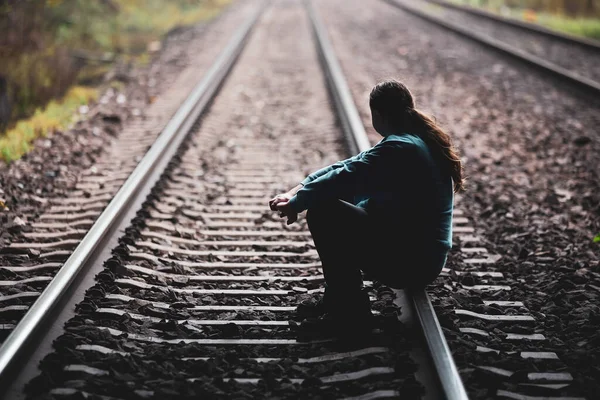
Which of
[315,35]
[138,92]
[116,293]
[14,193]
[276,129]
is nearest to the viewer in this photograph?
[116,293]

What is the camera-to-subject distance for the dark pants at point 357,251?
10.7 feet

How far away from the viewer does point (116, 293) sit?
367 centimetres

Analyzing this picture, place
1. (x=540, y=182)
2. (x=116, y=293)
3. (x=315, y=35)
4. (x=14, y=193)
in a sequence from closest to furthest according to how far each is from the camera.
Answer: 1. (x=116, y=293)
2. (x=14, y=193)
3. (x=540, y=182)
4. (x=315, y=35)

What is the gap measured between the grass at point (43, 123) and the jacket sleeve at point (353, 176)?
3.83 metres

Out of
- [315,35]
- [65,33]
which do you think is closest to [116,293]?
[65,33]

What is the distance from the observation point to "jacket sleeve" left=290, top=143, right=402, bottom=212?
10.4 ft

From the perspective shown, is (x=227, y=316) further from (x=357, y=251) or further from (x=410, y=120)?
(x=410, y=120)

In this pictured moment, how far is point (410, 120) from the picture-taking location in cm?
325

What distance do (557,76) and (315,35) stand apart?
20.0 ft

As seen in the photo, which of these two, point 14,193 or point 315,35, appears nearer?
point 14,193

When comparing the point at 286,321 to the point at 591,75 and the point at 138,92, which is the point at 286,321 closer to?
the point at 138,92

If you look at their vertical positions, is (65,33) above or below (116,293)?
above

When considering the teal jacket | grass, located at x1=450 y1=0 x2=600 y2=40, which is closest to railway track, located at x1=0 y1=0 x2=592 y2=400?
the teal jacket

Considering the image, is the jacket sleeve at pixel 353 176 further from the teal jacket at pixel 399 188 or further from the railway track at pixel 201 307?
the railway track at pixel 201 307
